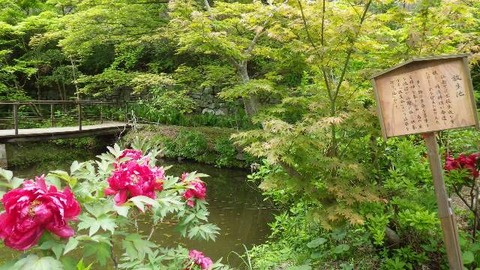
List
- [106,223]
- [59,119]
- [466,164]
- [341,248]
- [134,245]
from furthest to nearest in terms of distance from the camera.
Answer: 1. [59,119]
2. [341,248]
3. [466,164]
4. [134,245]
5. [106,223]

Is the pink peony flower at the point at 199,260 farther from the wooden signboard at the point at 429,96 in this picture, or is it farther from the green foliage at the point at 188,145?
the green foliage at the point at 188,145

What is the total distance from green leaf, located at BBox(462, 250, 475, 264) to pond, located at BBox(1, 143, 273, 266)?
169cm

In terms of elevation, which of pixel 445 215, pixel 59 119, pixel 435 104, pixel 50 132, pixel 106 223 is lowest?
pixel 445 215

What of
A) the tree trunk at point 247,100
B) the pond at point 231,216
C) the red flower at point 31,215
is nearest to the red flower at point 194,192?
the red flower at point 31,215

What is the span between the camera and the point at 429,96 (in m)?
2.30

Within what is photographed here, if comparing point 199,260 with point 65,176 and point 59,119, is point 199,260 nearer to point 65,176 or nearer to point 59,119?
point 65,176

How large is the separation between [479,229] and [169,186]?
105 inches

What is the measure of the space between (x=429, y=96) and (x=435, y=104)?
0.06 m

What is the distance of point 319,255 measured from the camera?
330 centimetres

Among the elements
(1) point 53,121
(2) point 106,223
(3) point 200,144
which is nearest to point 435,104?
(2) point 106,223

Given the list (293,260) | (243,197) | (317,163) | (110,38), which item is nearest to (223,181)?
(243,197)

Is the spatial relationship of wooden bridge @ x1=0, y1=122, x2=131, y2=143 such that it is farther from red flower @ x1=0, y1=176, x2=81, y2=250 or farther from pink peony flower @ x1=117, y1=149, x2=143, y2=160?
red flower @ x1=0, y1=176, x2=81, y2=250

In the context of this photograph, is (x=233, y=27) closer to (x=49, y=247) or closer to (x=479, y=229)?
(x=479, y=229)

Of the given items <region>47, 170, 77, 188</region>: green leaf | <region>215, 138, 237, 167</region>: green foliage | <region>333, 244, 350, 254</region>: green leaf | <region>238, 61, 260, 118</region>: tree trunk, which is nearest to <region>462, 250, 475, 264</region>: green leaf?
<region>333, 244, 350, 254</region>: green leaf
